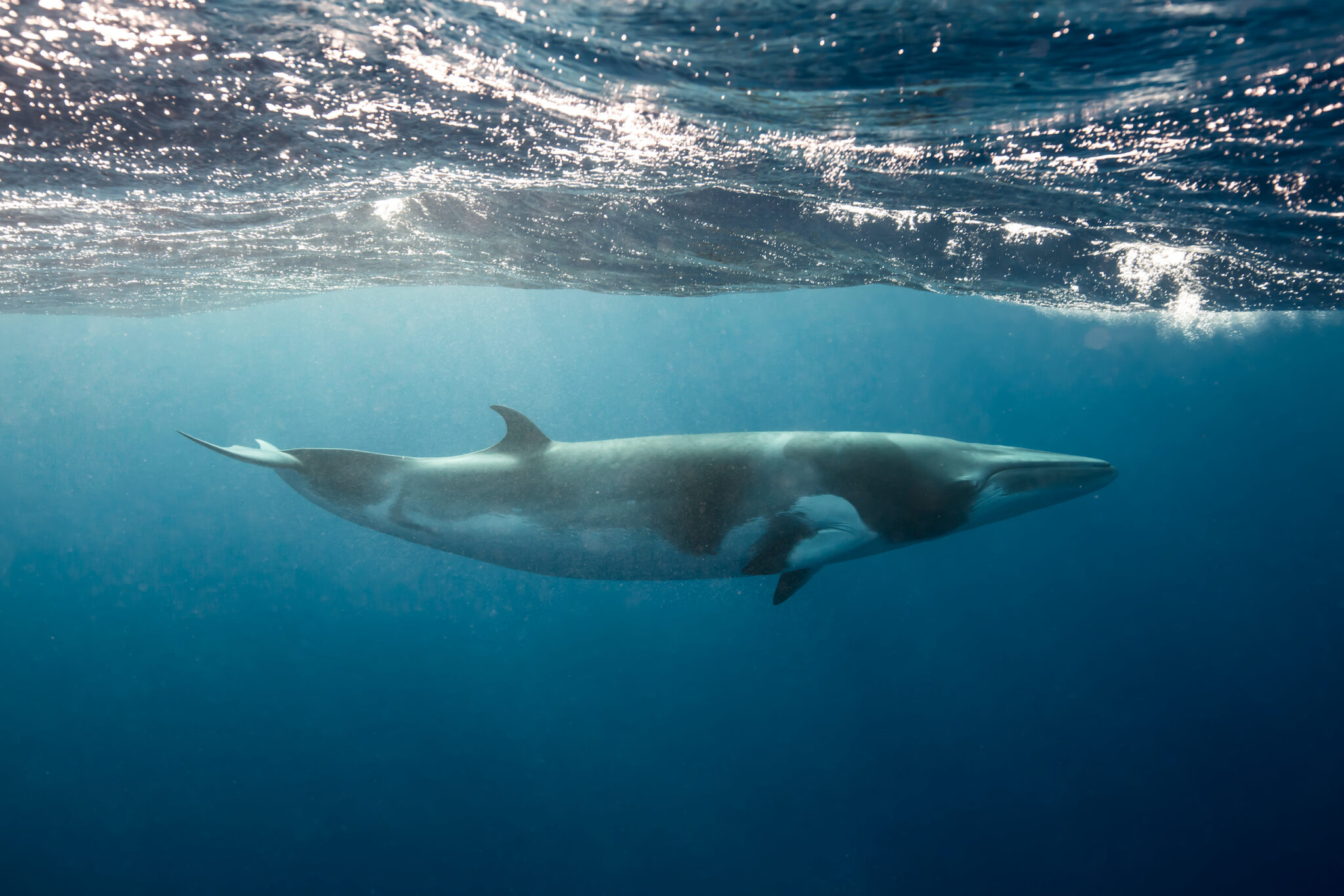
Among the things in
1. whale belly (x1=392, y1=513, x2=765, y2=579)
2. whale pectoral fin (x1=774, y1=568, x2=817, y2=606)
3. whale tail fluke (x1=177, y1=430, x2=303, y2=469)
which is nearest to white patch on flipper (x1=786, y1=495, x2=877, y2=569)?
whale belly (x1=392, y1=513, x2=765, y2=579)

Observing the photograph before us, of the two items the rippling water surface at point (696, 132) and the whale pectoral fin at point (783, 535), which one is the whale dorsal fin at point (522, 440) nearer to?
the whale pectoral fin at point (783, 535)

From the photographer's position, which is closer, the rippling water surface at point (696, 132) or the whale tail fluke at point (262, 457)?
the rippling water surface at point (696, 132)

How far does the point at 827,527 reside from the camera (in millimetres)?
5664

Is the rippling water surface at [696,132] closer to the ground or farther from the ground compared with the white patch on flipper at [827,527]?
farther from the ground

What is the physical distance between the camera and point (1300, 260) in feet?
34.3

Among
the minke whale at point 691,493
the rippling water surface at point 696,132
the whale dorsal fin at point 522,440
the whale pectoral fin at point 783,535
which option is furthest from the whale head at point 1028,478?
the whale dorsal fin at point 522,440

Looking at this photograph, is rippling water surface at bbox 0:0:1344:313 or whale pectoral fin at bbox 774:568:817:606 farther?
whale pectoral fin at bbox 774:568:817:606

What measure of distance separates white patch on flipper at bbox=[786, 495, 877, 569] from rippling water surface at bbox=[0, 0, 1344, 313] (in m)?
3.50

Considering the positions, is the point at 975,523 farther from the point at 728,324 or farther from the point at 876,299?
the point at 728,324

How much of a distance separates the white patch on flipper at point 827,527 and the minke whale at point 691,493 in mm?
12

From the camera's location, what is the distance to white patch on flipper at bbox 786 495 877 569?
5.61m

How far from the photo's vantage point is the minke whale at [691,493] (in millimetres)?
5637

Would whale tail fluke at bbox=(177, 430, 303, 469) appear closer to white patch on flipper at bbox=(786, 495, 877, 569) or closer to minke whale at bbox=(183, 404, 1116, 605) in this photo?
minke whale at bbox=(183, 404, 1116, 605)

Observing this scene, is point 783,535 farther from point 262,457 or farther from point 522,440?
point 262,457
